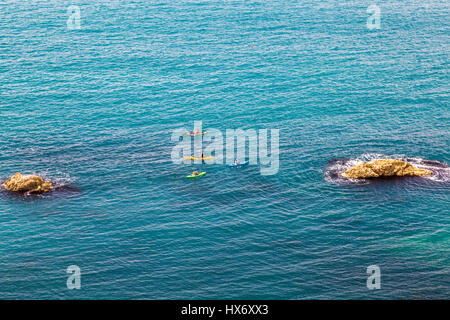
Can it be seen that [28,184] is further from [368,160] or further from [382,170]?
[368,160]

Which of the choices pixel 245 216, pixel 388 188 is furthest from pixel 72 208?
pixel 388 188

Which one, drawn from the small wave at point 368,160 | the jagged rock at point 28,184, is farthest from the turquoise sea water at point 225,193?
the jagged rock at point 28,184

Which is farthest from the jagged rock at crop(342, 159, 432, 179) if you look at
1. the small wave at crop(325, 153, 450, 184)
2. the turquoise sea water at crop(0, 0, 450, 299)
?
the turquoise sea water at crop(0, 0, 450, 299)

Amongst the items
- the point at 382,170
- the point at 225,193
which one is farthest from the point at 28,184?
the point at 382,170

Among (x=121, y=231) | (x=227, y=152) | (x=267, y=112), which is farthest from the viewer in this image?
(x=267, y=112)

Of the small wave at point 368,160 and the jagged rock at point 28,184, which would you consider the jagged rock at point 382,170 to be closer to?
the small wave at point 368,160
